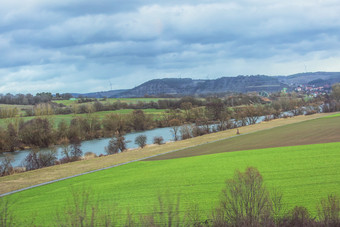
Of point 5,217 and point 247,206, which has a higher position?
point 5,217

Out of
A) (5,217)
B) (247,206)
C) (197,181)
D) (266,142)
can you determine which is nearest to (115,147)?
(266,142)

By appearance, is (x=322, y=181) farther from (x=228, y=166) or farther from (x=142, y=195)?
(x=142, y=195)

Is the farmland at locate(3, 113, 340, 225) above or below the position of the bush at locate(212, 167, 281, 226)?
below

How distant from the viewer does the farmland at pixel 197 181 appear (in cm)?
1345

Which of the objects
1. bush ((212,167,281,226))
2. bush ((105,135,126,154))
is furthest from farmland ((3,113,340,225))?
bush ((105,135,126,154))

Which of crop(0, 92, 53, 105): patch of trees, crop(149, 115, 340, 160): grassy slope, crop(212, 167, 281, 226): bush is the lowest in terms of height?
crop(149, 115, 340, 160): grassy slope

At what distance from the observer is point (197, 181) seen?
16734 millimetres

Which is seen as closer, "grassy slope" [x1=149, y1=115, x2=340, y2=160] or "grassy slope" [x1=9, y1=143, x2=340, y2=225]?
"grassy slope" [x1=9, y1=143, x2=340, y2=225]

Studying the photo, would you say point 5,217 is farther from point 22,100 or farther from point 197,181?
point 22,100

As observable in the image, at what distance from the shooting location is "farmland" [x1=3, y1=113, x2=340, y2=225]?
44.1 ft

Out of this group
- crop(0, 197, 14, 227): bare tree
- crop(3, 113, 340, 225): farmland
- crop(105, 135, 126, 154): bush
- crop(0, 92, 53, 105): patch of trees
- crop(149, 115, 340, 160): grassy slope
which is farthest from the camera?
crop(0, 92, 53, 105): patch of trees

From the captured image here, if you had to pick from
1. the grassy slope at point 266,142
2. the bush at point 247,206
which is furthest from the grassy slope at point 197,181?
the grassy slope at point 266,142

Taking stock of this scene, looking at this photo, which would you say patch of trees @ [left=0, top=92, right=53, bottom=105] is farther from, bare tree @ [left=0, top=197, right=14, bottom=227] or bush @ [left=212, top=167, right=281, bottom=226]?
bush @ [left=212, top=167, right=281, bottom=226]

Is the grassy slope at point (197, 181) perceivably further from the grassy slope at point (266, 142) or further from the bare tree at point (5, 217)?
the grassy slope at point (266, 142)
